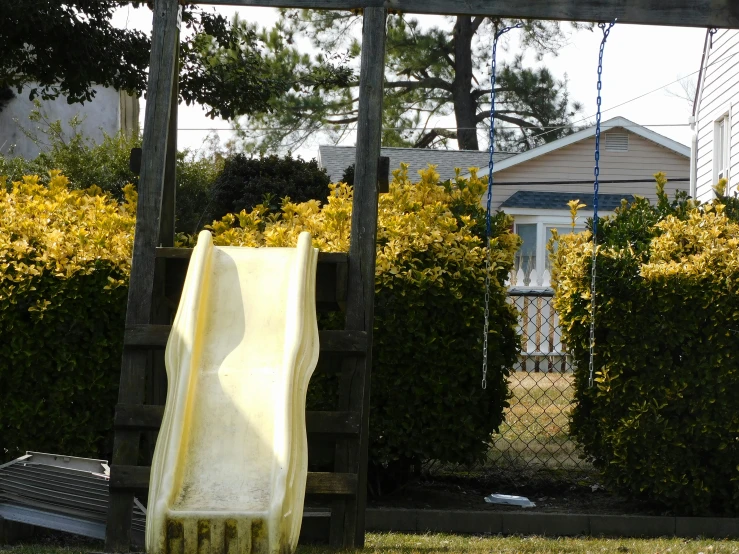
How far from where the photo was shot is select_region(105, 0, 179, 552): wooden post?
16.5ft

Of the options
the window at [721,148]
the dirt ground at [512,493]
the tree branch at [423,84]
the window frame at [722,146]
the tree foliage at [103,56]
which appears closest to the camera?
the dirt ground at [512,493]

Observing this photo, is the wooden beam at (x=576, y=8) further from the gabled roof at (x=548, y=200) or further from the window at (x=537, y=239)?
the gabled roof at (x=548, y=200)

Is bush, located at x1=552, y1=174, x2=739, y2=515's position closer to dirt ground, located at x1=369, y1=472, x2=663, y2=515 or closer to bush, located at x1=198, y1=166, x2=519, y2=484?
dirt ground, located at x1=369, y1=472, x2=663, y2=515

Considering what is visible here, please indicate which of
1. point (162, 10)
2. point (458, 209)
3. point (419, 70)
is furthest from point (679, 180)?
point (162, 10)

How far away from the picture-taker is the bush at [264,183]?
56.9ft

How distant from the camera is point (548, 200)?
76.4 feet

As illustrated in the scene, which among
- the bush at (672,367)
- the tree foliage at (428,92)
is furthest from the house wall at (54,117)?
the bush at (672,367)

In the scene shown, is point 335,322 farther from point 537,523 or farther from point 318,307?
point 537,523

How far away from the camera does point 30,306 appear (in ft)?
19.5

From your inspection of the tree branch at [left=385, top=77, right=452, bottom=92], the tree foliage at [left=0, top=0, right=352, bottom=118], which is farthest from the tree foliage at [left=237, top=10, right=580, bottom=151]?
the tree foliage at [left=0, top=0, right=352, bottom=118]

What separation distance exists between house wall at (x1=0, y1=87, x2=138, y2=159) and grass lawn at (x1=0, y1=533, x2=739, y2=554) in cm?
1735

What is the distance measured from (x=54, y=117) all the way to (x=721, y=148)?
14.9m

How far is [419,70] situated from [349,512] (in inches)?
893

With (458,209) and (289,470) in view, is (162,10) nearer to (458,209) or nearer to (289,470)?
(458,209)
